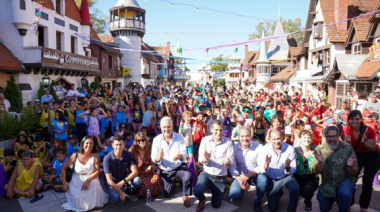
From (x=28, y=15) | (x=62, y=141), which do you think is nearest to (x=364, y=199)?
(x=62, y=141)

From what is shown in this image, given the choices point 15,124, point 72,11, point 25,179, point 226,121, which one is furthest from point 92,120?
point 72,11

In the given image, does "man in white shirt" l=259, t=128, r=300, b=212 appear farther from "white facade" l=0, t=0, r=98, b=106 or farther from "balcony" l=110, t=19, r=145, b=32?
"balcony" l=110, t=19, r=145, b=32

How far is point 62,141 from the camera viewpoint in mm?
7617

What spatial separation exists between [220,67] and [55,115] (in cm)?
7103

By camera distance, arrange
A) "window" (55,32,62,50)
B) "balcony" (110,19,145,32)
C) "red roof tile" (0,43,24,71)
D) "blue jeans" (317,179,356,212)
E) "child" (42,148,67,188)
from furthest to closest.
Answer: "balcony" (110,19,145,32), "window" (55,32,62,50), "red roof tile" (0,43,24,71), "child" (42,148,67,188), "blue jeans" (317,179,356,212)

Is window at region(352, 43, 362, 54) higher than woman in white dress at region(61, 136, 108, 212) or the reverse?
higher

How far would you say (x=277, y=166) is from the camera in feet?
14.6

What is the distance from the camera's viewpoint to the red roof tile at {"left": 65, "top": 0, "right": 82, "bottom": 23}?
730 inches

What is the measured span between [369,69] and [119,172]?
12.7m

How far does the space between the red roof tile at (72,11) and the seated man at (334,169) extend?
19.3m

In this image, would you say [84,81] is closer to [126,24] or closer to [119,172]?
[126,24]

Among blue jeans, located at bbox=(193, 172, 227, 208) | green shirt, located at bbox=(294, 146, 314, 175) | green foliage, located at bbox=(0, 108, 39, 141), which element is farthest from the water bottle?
green foliage, located at bbox=(0, 108, 39, 141)

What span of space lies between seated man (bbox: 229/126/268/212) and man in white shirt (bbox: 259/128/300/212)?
5.4 inches

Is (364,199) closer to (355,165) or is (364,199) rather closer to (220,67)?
(355,165)
